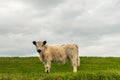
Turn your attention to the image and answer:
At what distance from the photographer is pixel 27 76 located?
23.9 m

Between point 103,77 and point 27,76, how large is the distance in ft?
16.5

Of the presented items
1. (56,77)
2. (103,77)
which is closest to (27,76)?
(56,77)

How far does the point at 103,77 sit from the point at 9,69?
16575 millimetres

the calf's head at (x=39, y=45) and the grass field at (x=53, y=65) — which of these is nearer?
the calf's head at (x=39, y=45)

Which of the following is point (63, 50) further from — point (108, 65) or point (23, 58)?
point (23, 58)

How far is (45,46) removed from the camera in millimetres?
29438

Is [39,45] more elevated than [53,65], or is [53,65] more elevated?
[39,45]

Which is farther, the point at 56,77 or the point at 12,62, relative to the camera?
the point at 12,62

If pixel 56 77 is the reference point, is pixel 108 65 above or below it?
above

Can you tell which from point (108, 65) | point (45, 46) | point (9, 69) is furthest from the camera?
point (108, 65)

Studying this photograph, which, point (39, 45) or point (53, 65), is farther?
point (53, 65)

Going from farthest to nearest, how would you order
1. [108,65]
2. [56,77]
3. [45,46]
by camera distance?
[108,65]
[45,46]
[56,77]

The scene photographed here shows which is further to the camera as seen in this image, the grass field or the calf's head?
the grass field

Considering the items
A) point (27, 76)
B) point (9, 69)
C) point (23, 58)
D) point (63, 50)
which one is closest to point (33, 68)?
point (9, 69)
